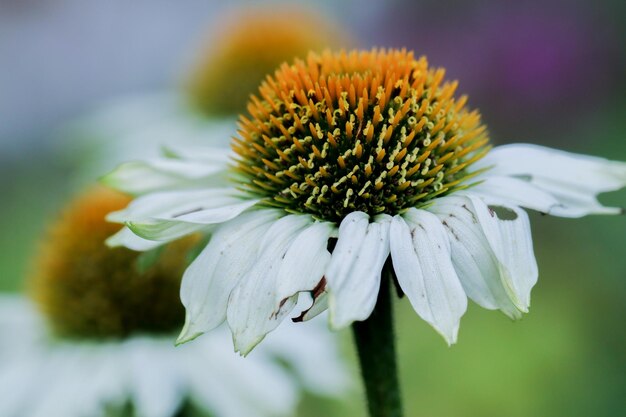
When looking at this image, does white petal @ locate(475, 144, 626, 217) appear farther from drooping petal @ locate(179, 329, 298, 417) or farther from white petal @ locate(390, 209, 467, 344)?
drooping petal @ locate(179, 329, 298, 417)

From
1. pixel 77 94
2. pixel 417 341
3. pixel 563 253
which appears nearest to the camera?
pixel 417 341

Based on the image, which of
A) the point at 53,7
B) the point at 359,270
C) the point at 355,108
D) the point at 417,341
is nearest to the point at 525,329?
the point at 417,341

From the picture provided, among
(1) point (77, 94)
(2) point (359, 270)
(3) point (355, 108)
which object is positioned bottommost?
(1) point (77, 94)

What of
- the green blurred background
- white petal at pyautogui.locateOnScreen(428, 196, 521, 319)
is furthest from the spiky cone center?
the green blurred background

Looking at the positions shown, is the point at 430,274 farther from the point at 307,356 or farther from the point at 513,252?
the point at 307,356

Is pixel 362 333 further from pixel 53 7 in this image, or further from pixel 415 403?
pixel 53 7

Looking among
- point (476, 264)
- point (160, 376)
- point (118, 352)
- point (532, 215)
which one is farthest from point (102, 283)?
point (532, 215)

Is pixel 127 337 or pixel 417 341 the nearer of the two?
pixel 127 337

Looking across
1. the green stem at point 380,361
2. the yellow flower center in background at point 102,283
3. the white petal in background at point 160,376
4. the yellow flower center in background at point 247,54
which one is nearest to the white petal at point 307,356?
the white petal in background at point 160,376
